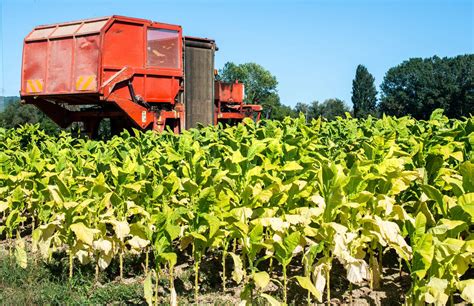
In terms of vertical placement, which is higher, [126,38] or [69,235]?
[126,38]

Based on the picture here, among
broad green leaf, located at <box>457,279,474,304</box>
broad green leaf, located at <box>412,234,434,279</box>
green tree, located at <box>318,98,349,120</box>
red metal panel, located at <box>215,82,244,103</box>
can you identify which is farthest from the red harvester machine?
green tree, located at <box>318,98,349,120</box>

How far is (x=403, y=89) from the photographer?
3051 inches

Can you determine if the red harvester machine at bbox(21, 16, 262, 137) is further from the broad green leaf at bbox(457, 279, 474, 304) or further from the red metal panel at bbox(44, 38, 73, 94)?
the broad green leaf at bbox(457, 279, 474, 304)

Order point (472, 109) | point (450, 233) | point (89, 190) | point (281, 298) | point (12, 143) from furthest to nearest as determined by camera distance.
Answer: point (472, 109) < point (12, 143) < point (89, 190) < point (281, 298) < point (450, 233)

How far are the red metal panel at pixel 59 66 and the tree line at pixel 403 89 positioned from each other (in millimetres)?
41552

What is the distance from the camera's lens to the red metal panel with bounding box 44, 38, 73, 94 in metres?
11.6

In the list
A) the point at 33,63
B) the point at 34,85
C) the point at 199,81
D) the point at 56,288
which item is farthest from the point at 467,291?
the point at 33,63

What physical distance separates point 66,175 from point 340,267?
2.62m

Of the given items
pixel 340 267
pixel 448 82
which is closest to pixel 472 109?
pixel 448 82

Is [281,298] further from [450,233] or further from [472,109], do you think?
[472,109]

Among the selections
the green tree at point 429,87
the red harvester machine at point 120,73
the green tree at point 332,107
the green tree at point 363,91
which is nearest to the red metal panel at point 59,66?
the red harvester machine at point 120,73

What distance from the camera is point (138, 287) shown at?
438 centimetres

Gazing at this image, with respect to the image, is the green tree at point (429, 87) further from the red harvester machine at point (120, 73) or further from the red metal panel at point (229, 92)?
the red harvester machine at point (120, 73)

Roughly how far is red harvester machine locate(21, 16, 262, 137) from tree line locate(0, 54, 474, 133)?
135ft
